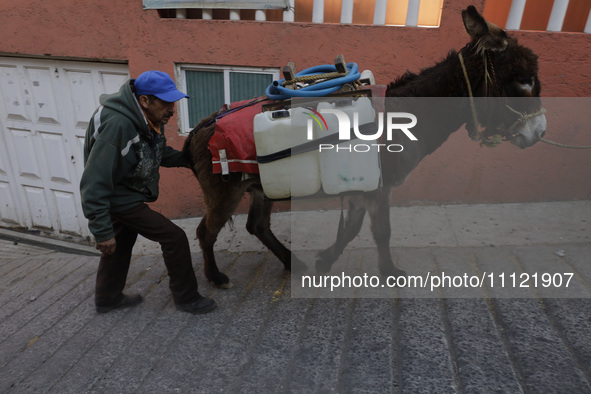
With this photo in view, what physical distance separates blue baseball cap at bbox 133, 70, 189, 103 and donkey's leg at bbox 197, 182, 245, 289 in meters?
0.76

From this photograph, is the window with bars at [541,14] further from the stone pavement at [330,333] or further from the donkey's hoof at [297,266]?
the donkey's hoof at [297,266]

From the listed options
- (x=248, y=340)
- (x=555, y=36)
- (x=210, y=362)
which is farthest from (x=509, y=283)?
(x=555, y=36)

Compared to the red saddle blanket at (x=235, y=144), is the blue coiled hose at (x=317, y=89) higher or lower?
higher

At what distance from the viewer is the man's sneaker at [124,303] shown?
10.3ft

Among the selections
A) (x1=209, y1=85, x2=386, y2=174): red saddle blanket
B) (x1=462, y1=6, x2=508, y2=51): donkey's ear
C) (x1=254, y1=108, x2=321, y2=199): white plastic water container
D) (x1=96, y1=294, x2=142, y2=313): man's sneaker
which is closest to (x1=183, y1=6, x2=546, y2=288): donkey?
(x1=462, y1=6, x2=508, y2=51): donkey's ear

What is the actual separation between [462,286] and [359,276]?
80cm

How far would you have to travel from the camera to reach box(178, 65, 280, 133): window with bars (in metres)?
4.46

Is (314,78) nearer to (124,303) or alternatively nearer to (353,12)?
(353,12)

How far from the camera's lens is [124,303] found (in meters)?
3.21

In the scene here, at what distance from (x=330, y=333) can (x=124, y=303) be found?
1.75 metres

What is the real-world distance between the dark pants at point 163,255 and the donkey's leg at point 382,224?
4.75 feet

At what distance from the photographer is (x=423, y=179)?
4.37 metres

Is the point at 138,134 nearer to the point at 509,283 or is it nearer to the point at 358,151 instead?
the point at 358,151

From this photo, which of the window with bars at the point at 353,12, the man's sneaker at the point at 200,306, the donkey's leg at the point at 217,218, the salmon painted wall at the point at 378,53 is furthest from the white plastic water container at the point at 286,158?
the window with bars at the point at 353,12
